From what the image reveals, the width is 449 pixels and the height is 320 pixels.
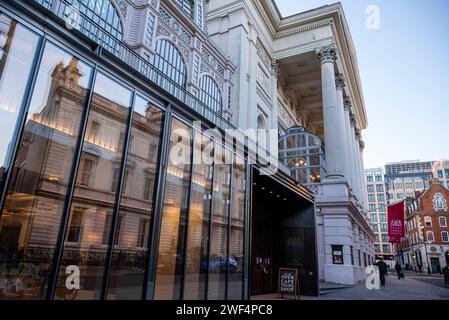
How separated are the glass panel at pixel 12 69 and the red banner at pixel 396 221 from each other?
33.2 m

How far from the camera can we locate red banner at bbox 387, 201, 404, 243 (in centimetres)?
3090

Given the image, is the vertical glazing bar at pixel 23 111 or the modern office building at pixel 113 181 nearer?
the vertical glazing bar at pixel 23 111

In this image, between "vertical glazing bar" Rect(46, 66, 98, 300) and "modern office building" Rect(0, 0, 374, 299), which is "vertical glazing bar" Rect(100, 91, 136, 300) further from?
"vertical glazing bar" Rect(46, 66, 98, 300)

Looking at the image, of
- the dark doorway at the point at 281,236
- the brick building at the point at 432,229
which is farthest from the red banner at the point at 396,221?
the brick building at the point at 432,229

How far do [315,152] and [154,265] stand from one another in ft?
83.6

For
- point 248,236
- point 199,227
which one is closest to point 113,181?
point 199,227

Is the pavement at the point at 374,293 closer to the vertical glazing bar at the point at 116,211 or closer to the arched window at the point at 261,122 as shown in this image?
the vertical glazing bar at the point at 116,211

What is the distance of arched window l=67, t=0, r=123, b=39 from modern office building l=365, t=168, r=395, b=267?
8825cm

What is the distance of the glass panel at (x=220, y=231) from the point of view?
969 cm

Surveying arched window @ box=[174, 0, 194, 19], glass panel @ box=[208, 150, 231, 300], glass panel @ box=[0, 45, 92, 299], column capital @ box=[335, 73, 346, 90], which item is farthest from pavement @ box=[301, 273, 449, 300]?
column capital @ box=[335, 73, 346, 90]

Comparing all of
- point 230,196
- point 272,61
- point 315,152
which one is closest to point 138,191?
point 230,196

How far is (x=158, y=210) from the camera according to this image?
7918 millimetres

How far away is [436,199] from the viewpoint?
6444 centimetres
